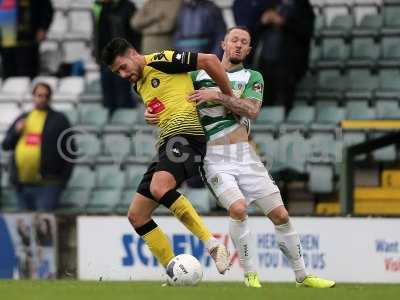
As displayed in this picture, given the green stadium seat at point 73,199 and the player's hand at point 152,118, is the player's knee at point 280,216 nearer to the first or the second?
the player's hand at point 152,118

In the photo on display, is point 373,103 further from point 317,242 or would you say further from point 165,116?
point 165,116

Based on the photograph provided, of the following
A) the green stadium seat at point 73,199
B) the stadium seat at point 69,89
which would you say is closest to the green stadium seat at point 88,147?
the green stadium seat at point 73,199

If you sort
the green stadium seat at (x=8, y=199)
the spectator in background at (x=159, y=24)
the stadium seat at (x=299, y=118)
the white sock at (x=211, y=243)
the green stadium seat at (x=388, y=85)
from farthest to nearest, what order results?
the green stadium seat at (x=8, y=199) < the spectator in background at (x=159, y=24) < the green stadium seat at (x=388, y=85) < the stadium seat at (x=299, y=118) < the white sock at (x=211, y=243)

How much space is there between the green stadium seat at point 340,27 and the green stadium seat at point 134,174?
122 inches

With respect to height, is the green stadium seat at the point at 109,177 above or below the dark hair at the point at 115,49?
below

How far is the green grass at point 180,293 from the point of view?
9.85 metres

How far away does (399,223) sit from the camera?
46.8 feet

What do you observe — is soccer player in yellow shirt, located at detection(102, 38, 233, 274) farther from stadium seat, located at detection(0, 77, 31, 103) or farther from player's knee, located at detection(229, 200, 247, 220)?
stadium seat, located at detection(0, 77, 31, 103)

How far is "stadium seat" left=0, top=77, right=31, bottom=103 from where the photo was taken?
20.1 metres

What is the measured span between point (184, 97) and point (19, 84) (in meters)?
9.29

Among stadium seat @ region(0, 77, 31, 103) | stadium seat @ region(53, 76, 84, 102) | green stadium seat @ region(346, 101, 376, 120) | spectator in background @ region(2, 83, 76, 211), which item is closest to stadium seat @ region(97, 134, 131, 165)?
spectator in background @ region(2, 83, 76, 211)

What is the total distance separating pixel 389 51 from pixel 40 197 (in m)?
4.92

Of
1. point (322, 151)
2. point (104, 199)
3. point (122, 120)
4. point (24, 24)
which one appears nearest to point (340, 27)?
point (322, 151)

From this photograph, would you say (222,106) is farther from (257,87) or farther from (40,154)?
(40,154)
